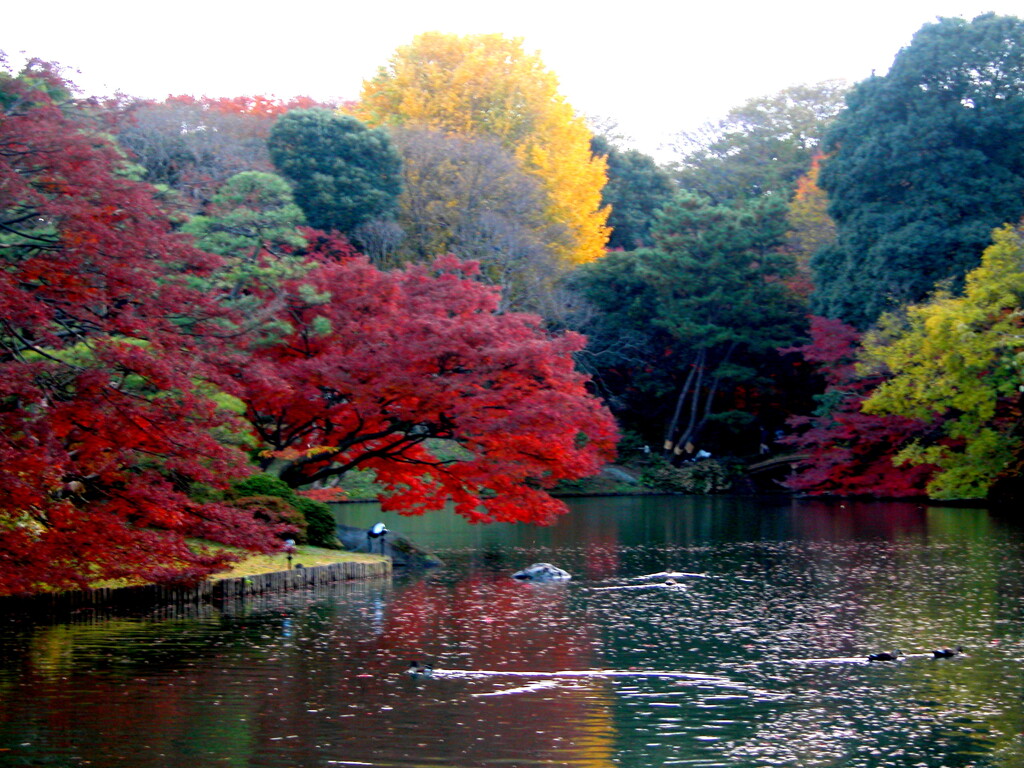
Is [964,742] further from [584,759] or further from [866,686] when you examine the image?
[584,759]

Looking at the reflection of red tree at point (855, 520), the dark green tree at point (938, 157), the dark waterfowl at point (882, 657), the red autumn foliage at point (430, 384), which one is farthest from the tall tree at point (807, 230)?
the dark waterfowl at point (882, 657)

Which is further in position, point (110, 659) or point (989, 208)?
point (989, 208)

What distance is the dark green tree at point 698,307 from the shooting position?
39.8 meters

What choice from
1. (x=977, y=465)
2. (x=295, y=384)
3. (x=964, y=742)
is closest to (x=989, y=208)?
(x=977, y=465)

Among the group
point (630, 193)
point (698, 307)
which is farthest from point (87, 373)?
point (630, 193)

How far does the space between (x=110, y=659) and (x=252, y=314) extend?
Answer: 8997 mm

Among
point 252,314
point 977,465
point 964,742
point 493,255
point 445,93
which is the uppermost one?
point 445,93

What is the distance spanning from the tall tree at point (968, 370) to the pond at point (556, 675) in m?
8.86

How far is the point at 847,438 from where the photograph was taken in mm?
36594

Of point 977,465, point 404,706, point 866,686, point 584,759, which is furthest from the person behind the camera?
point 977,465

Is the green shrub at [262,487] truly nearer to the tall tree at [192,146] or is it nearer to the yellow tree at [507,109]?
the tall tree at [192,146]

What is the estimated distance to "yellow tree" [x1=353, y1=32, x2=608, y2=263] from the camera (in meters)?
42.6

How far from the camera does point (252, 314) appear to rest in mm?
19875

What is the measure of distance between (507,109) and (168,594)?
31646 millimetres
